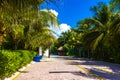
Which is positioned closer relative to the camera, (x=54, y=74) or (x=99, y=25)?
(x=54, y=74)

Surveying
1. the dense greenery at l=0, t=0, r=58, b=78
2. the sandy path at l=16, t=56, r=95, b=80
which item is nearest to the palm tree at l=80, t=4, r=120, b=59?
the dense greenery at l=0, t=0, r=58, b=78

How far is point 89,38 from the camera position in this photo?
150ft

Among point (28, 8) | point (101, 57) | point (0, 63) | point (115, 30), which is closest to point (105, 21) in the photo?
point (101, 57)

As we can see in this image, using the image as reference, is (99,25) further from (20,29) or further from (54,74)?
(54,74)

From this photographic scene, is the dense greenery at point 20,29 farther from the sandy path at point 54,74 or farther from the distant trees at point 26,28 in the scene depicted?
the sandy path at point 54,74

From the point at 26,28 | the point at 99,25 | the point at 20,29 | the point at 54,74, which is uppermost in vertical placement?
the point at 99,25

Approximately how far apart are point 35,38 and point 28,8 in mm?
24376

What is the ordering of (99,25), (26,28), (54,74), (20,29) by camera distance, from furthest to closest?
(99,25)
(26,28)
(20,29)
(54,74)

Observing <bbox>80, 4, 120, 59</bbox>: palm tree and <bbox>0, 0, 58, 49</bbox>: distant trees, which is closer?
<bbox>0, 0, 58, 49</bbox>: distant trees

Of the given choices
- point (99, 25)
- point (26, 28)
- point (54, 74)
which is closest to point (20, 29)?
point (26, 28)

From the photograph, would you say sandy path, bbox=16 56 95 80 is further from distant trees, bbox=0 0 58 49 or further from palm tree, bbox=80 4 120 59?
palm tree, bbox=80 4 120 59

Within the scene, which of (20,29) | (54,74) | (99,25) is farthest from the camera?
(99,25)

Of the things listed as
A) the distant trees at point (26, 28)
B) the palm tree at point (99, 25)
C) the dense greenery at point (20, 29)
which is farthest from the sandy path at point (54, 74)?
the palm tree at point (99, 25)

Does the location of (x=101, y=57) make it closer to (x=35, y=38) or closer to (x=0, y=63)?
(x=35, y=38)
